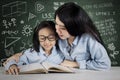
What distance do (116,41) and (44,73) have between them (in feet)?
4.06

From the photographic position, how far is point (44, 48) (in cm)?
163

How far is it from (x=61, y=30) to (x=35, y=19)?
0.80m

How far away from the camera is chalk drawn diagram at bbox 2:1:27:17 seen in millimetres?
2262

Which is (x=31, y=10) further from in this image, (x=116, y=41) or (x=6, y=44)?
(x=116, y=41)

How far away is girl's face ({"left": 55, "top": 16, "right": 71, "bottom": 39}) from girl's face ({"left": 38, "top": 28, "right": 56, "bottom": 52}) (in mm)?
81

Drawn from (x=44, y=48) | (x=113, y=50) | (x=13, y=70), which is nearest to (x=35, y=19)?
(x=44, y=48)

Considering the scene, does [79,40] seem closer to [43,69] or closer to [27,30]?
[43,69]

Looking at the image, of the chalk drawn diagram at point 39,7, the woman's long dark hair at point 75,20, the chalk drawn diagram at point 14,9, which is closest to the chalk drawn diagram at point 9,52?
the chalk drawn diagram at point 14,9

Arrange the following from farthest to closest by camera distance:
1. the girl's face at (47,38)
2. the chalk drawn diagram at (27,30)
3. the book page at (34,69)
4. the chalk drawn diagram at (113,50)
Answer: the chalk drawn diagram at (113,50)
the chalk drawn diagram at (27,30)
the girl's face at (47,38)
the book page at (34,69)

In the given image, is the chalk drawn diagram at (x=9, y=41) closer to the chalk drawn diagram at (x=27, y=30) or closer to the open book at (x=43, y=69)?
the chalk drawn diagram at (x=27, y=30)

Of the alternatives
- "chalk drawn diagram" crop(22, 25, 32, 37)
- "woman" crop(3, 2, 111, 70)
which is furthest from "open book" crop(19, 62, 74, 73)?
"chalk drawn diagram" crop(22, 25, 32, 37)

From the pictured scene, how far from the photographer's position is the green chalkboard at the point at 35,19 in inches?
86.3

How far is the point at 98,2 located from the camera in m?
2.32

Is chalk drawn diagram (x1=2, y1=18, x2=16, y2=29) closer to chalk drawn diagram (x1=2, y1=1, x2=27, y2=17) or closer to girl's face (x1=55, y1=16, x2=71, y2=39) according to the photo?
chalk drawn diagram (x1=2, y1=1, x2=27, y2=17)
